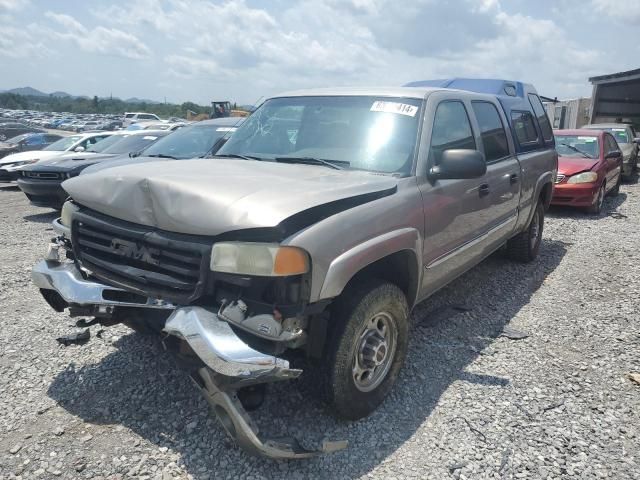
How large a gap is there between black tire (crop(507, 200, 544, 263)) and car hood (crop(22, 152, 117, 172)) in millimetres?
7008

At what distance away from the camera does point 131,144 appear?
10039 mm

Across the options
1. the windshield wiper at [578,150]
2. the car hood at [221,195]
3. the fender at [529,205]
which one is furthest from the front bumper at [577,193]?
the car hood at [221,195]

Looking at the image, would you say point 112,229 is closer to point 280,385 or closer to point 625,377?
point 280,385

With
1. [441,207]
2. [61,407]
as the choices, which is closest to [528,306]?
[441,207]

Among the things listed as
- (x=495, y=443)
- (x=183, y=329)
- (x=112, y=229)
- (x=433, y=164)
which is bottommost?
(x=495, y=443)

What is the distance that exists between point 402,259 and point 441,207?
21.4 inches

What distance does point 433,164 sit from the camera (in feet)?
11.1

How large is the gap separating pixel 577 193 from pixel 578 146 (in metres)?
1.82

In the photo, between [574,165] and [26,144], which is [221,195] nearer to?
[574,165]

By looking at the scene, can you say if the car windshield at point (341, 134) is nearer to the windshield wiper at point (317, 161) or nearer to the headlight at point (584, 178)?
the windshield wiper at point (317, 161)

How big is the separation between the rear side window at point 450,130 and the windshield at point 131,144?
7.48 metres

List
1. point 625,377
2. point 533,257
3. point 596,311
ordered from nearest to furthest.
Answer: point 625,377
point 596,311
point 533,257

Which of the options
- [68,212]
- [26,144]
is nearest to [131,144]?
[68,212]

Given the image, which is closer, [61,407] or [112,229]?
[112,229]
